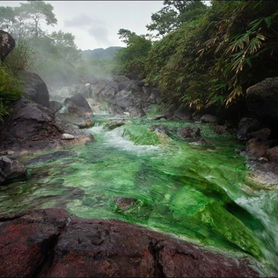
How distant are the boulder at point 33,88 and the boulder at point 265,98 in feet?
21.2

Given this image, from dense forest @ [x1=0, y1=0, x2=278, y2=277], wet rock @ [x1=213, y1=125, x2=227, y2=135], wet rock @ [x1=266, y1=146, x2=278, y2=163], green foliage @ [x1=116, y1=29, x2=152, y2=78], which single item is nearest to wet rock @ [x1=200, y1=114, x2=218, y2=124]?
dense forest @ [x1=0, y1=0, x2=278, y2=277]

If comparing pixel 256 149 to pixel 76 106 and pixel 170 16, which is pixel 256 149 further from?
pixel 170 16

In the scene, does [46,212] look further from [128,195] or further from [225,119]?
[225,119]

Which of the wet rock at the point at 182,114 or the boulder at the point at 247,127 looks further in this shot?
the wet rock at the point at 182,114

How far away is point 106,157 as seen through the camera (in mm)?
5324

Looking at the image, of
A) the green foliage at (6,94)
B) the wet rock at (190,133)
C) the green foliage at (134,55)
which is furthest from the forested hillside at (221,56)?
the green foliage at (6,94)

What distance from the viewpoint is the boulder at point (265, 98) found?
526 centimetres

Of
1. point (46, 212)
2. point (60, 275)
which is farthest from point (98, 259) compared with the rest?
point (46, 212)

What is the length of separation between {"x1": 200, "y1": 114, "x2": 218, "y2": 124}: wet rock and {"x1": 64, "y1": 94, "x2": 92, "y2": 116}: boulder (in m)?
4.85

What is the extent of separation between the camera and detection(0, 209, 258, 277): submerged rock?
6.07 ft

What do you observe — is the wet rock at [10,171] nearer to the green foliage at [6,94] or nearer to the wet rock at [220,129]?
the green foliage at [6,94]

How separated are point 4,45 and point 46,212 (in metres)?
7.19

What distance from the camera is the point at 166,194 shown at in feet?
11.7

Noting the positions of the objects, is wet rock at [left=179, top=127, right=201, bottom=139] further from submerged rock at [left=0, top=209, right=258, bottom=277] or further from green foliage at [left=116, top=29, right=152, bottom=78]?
green foliage at [left=116, top=29, right=152, bottom=78]
